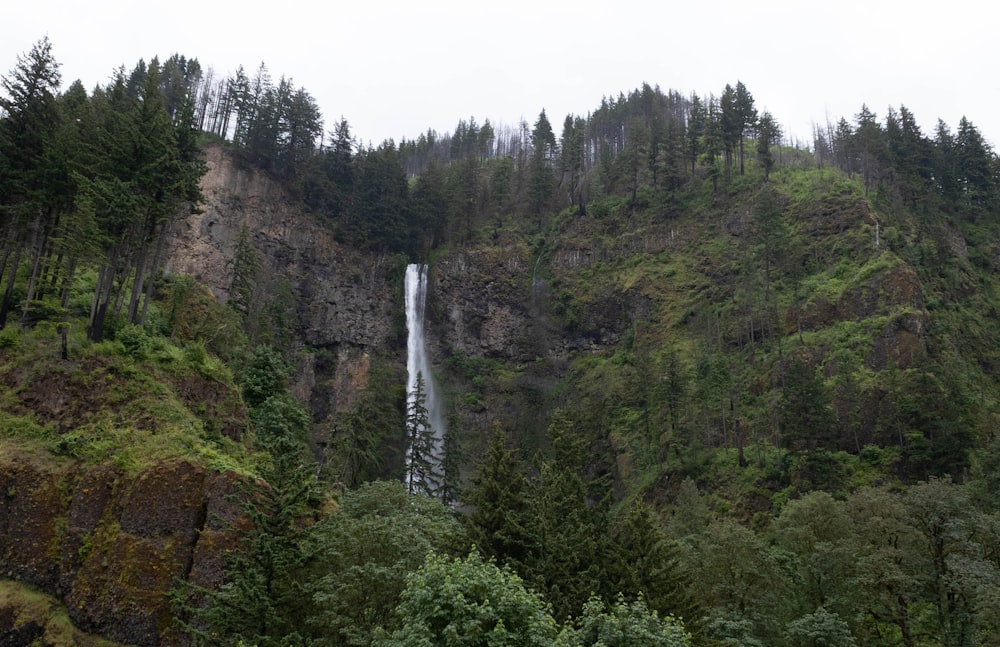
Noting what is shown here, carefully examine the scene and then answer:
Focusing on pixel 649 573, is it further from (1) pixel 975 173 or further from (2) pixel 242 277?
(1) pixel 975 173

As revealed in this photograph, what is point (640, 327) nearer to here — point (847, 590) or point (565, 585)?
point (847, 590)

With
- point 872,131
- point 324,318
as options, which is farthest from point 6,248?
point 872,131

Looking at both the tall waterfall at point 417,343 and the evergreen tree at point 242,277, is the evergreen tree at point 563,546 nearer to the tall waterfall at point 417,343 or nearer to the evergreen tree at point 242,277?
the evergreen tree at point 242,277

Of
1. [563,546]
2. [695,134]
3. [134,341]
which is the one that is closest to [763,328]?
[695,134]

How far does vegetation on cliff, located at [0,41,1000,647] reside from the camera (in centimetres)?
1998

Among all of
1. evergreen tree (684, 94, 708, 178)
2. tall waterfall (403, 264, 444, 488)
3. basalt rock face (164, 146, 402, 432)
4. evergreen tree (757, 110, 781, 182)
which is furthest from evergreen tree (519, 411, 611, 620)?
evergreen tree (684, 94, 708, 178)

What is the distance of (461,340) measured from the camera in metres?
74.8

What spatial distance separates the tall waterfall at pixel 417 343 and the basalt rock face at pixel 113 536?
43172mm

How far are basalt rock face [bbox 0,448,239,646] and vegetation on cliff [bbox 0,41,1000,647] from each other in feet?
0.29

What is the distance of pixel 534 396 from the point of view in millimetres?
68750

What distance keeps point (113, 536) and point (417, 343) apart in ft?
175

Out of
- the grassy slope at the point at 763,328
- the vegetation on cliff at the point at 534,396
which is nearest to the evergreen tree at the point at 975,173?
the vegetation on cliff at the point at 534,396

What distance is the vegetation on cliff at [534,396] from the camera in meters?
20.0

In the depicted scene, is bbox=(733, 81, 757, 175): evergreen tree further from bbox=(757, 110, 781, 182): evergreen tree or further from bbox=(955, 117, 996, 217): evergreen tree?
bbox=(955, 117, 996, 217): evergreen tree
